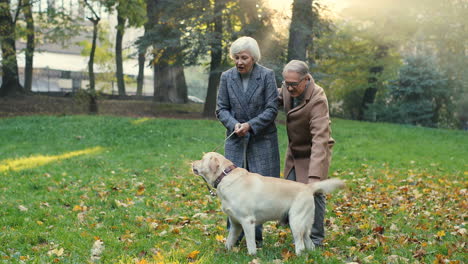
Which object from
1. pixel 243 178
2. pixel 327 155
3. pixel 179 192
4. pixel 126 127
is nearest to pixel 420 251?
pixel 327 155

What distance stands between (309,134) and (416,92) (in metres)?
23.5

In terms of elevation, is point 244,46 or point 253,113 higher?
point 244,46

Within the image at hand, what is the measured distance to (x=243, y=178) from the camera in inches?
180

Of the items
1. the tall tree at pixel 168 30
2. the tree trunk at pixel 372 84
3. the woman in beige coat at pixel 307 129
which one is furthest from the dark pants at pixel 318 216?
the tree trunk at pixel 372 84

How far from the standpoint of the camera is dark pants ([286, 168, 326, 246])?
5.10 m

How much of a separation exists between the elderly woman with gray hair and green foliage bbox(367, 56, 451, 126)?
2327 centimetres

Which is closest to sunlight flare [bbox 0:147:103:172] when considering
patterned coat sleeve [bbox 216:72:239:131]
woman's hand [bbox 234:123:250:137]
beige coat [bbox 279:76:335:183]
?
patterned coat sleeve [bbox 216:72:239:131]

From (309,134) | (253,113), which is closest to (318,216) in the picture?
(309,134)

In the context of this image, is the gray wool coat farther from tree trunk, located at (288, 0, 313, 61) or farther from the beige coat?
tree trunk, located at (288, 0, 313, 61)

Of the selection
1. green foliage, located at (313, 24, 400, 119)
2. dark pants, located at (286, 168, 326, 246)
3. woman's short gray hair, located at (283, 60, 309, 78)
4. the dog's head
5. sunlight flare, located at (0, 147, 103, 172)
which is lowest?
sunlight flare, located at (0, 147, 103, 172)

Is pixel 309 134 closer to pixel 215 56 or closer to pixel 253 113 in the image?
pixel 253 113

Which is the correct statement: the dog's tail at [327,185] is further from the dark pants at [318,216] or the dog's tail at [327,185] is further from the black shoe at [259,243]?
the black shoe at [259,243]

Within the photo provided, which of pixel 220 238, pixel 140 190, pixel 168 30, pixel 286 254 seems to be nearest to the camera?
pixel 286 254

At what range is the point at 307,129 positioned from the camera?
4988mm
